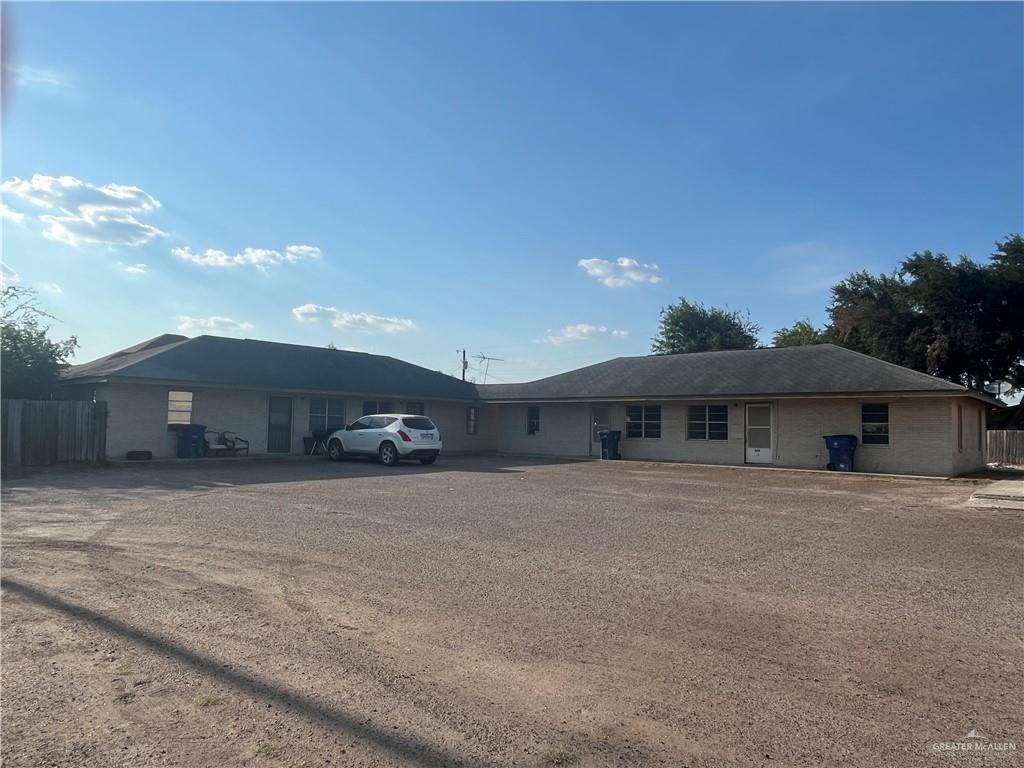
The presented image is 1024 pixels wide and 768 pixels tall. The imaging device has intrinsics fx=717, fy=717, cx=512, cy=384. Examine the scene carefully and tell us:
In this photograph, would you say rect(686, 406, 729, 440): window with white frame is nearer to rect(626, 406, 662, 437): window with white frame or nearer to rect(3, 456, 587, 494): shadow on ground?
rect(626, 406, 662, 437): window with white frame

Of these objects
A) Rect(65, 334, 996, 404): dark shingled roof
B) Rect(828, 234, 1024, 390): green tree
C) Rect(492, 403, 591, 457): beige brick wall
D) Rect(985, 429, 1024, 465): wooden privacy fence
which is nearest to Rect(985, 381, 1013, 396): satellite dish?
Rect(828, 234, 1024, 390): green tree

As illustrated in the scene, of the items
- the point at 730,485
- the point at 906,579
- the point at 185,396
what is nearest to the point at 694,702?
the point at 906,579

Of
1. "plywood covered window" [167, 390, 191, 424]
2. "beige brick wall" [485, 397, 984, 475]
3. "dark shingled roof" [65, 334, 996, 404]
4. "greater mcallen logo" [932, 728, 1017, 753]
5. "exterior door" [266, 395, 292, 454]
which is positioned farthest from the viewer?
"exterior door" [266, 395, 292, 454]

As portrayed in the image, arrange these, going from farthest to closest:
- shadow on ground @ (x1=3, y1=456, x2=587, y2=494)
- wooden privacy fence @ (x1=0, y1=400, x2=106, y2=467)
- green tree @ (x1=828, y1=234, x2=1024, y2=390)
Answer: green tree @ (x1=828, y1=234, x2=1024, y2=390) < wooden privacy fence @ (x1=0, y1=400, x2=106, y2=467) < shadow on ground @ (x1=3, y1=456, x2=587, y2=494)

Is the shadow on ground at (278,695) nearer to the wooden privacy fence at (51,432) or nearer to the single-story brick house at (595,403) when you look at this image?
the wooden privacy fence at (51,432)

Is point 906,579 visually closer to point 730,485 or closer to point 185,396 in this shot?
point 730,485

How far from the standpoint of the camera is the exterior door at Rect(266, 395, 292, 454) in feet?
82.7

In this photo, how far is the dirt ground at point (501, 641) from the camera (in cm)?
373

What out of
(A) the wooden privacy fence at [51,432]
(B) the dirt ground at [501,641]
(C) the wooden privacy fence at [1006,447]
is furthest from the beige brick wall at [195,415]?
(C) the wooden privacy fence at [1006,447]

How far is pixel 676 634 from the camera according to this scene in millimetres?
5461

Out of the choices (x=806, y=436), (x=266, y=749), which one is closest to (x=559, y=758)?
(x=266, y=749)

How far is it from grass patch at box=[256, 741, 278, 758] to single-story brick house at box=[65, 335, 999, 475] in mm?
19706

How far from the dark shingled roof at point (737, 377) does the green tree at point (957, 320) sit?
12.2 metres

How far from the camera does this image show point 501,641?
5.26 metres
